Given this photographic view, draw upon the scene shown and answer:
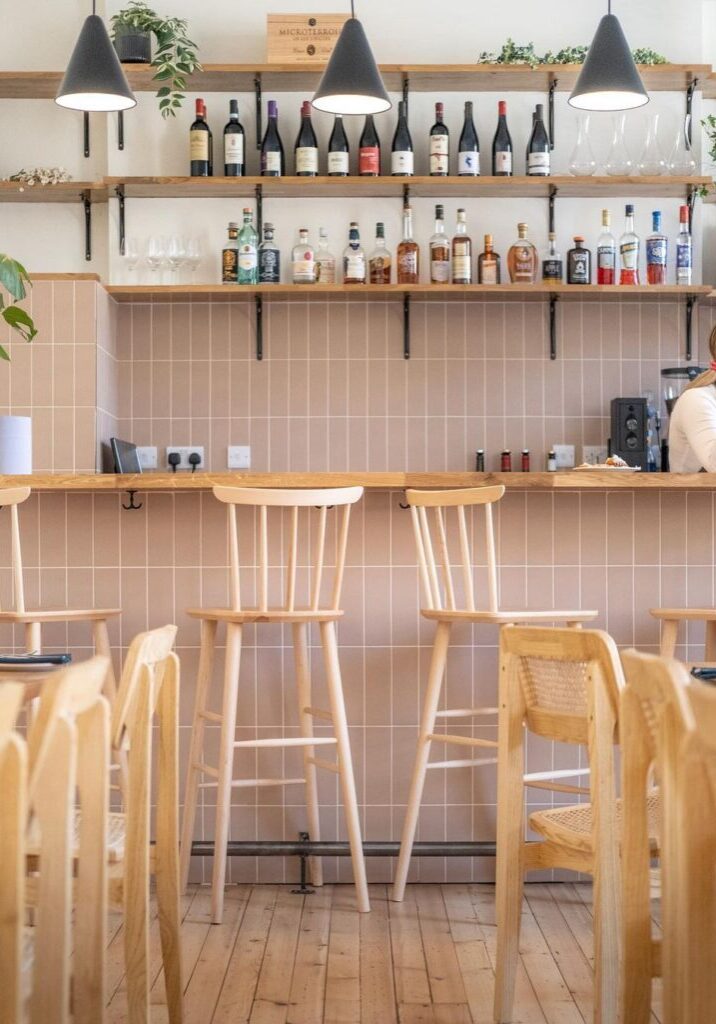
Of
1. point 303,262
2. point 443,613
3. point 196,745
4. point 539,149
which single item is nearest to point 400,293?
point 303,262

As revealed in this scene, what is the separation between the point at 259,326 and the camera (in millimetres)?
5039

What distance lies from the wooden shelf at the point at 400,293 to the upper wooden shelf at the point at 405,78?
842 millimetres

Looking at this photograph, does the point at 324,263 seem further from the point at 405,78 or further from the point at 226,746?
the point at 226,746

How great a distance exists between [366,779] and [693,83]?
10.4ft

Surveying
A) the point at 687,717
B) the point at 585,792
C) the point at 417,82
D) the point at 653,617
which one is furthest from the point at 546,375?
the point at 687,717

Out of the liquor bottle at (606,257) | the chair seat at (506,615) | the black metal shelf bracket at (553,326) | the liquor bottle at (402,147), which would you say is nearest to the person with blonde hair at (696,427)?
the chair seat at (506,615)

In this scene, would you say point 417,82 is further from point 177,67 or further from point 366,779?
point 366,779

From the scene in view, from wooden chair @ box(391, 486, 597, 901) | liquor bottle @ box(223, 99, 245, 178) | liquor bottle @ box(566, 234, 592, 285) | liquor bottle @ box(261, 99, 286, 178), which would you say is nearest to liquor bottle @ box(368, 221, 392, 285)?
liquor bottle @ box(261, 99, 286, 178)

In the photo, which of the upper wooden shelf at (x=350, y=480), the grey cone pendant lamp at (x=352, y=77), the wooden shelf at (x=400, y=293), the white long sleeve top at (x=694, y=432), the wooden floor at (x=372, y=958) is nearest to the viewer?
the wooden floor at (x=372, y=958)

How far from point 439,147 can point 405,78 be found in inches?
12.6

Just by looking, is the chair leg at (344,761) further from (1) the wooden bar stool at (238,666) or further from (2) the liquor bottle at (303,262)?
(2) the liquor bottle at (303,262)

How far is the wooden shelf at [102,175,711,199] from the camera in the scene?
→ 4898 millimetres

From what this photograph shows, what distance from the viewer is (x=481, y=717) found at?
3527 millimetres

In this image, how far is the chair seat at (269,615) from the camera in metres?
3.10
